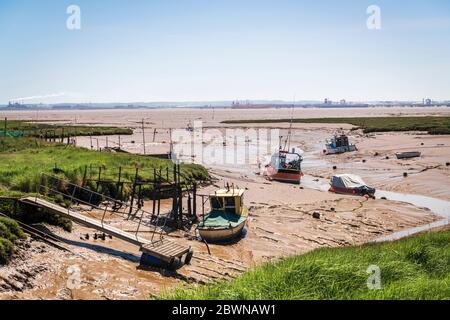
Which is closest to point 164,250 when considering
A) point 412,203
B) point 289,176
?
point 412,203

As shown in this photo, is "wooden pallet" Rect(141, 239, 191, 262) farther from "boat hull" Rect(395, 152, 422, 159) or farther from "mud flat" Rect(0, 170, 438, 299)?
"boat hull" Rect(395, 152, 422, 159)

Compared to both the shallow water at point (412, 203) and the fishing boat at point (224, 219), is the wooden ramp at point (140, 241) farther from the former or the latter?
the shallow water at point (412, 203)

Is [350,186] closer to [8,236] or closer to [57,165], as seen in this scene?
[57,165]

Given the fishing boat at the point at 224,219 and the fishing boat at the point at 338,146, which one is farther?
the fishing boat at the point at 338,146

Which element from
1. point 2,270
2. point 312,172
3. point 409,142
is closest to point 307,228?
point 2,270

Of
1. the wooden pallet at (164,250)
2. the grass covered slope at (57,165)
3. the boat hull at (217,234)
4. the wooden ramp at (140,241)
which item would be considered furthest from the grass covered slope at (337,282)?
the grass covered slope at (57,165)

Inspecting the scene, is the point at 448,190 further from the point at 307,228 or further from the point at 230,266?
the point at 230,266
